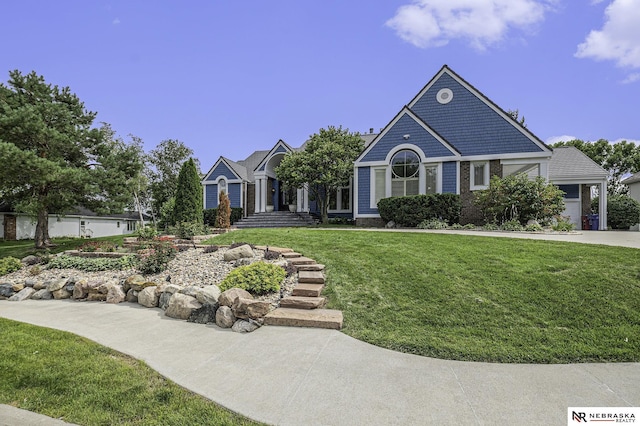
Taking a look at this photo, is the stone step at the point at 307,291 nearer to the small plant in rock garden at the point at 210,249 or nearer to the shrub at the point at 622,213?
the small plant in rock garden at the point at 210,249

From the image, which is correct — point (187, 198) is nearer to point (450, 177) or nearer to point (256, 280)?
point (256, 280)

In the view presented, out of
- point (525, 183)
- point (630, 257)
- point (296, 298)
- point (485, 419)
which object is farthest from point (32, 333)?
point (525, 183)

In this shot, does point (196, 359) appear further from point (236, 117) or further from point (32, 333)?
point (236, 117)

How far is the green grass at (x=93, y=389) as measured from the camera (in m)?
2.55

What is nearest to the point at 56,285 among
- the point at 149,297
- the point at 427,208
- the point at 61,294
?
the point at 61,294

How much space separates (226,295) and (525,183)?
1333cm

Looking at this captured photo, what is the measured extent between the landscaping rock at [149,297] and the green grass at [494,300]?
3312mm

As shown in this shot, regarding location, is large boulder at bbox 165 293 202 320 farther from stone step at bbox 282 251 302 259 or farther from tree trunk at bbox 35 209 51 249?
tree trunk at bbox 35 209 51 249

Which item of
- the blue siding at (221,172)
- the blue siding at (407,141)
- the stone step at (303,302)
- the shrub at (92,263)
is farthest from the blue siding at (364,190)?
the stone step at (303,302)

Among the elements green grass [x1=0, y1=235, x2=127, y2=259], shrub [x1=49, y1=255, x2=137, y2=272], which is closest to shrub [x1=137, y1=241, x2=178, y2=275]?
shrub [x1=49, y1=255, x2=137, y2=272]

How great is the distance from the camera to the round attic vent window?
679 inches

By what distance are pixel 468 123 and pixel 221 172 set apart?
641 inches

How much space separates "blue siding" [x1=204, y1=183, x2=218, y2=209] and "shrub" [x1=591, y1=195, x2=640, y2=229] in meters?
25.6

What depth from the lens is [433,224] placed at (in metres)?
14.3
